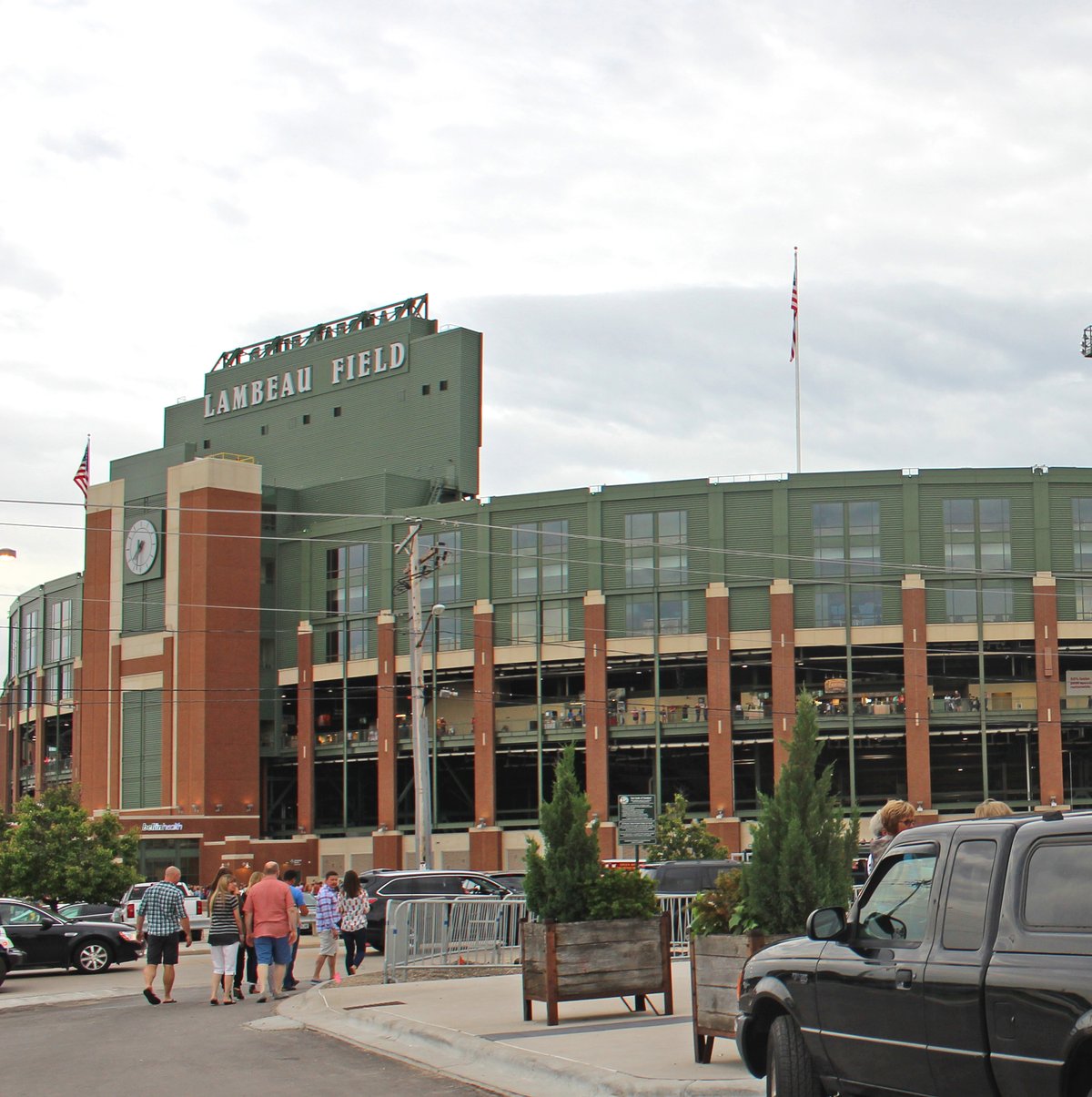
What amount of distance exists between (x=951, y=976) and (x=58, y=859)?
50029 mm

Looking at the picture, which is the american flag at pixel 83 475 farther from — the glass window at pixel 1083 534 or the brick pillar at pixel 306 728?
the glass window at pixel 1083 534

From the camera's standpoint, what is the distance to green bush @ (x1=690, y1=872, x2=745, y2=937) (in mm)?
12984

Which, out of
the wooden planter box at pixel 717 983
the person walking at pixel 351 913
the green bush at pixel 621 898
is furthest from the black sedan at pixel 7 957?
the wooden planter box at pixel 717 983

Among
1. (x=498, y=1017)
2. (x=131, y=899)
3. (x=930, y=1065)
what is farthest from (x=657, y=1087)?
(x=131, y=899)

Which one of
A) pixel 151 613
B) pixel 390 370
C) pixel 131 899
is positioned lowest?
pixel 131 899

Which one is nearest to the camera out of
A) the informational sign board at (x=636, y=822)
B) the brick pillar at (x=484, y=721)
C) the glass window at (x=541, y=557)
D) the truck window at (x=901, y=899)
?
the truck window at (x=901, y=899)

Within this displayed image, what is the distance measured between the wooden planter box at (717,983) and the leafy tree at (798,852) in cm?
19

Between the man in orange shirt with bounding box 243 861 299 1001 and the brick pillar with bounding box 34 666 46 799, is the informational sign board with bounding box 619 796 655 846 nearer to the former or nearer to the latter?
the man in orange shirt with bounding box 243 861 299 1001

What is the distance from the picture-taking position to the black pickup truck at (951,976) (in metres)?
7.41

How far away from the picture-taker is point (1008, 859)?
314 inches

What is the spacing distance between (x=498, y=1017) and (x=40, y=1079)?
182 inches

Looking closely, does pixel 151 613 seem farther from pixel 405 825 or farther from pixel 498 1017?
pixel 498 1017

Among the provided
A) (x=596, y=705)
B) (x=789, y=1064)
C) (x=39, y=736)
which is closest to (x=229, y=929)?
(x=789, y=1064)

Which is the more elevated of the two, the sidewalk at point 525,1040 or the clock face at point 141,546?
the clock face at point 141,546
